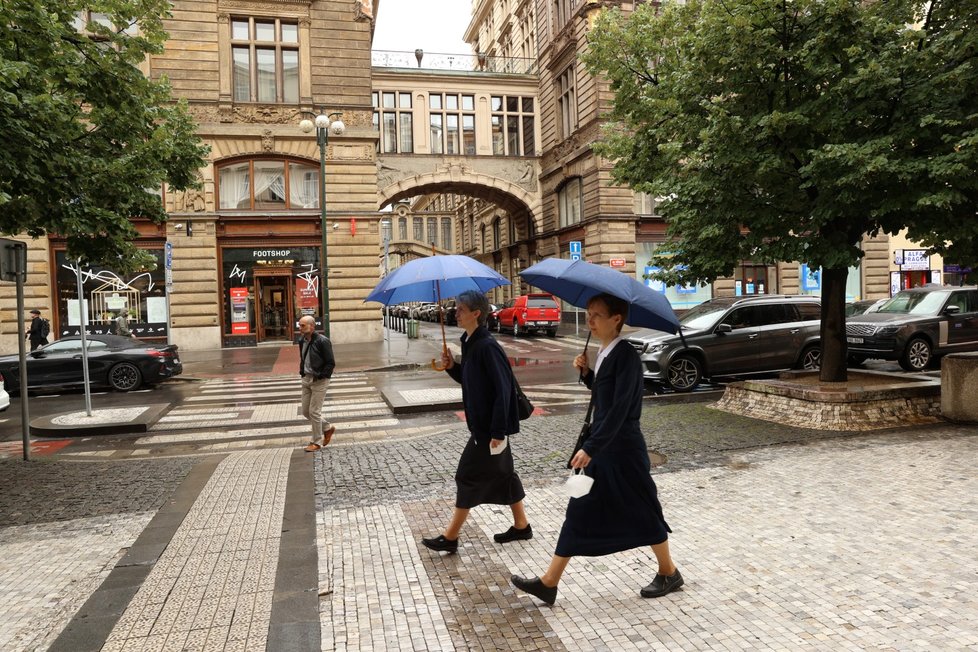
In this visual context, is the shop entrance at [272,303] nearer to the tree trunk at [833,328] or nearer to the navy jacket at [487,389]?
the tree trunk at [833,328]

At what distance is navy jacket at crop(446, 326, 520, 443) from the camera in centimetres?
437

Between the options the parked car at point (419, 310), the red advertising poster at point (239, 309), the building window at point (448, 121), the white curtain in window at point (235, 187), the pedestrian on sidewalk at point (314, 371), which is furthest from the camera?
the parked car at point (419, 310)

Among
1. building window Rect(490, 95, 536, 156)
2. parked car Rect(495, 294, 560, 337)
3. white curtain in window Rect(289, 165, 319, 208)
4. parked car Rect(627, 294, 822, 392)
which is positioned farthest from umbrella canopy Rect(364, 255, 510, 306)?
building window Rect(490, 95, 536, 156)

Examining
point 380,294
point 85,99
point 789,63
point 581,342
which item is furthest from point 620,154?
point 581,342

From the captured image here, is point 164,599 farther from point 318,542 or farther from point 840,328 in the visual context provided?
point 840,328

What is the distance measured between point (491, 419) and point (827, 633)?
2.20 metres

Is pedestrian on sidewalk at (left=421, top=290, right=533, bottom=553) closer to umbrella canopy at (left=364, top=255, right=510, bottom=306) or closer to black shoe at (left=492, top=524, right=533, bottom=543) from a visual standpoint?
black shoe at (left=492, top=524, right=533, bottom=543)

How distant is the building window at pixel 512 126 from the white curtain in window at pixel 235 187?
16647 millimetres

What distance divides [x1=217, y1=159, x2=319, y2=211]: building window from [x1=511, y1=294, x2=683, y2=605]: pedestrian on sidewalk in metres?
25.3

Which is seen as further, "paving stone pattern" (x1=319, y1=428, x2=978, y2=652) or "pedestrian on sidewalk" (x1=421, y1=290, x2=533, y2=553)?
"pedestrian on sidewalk" (x1=421, y1=290, x2=533, y2=553)

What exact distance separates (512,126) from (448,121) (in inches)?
160

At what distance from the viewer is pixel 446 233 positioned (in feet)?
279

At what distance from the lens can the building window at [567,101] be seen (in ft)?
115

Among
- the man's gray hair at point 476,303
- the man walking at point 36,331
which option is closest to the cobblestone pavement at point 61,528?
the man's gray hair at point 476,303
